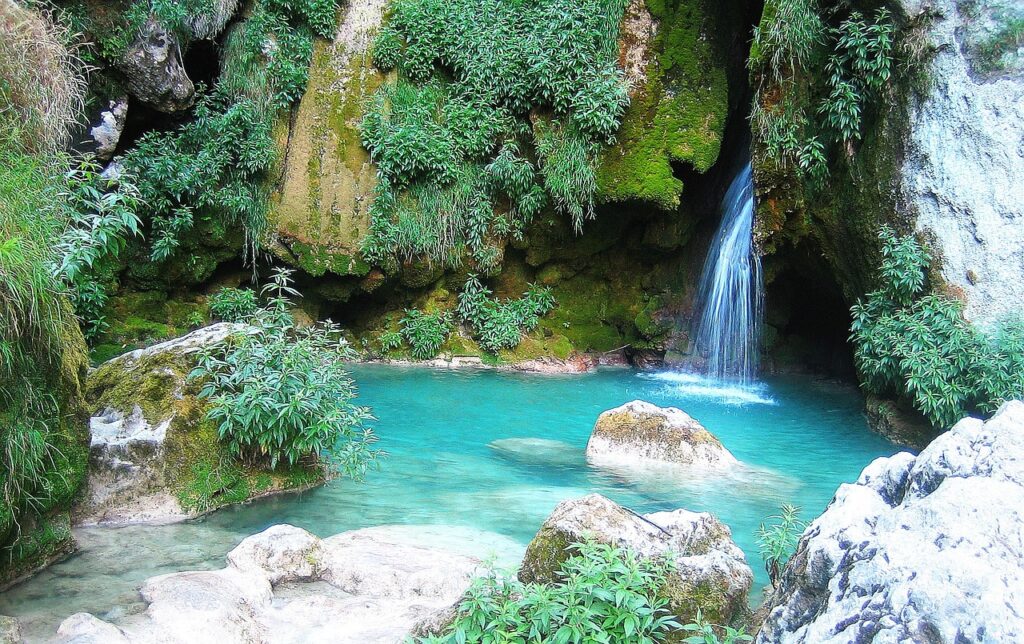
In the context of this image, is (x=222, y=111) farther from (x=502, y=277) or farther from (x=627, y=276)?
(x=627, y=276)

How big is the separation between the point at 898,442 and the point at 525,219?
7.24m

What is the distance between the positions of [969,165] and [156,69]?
37.4ft

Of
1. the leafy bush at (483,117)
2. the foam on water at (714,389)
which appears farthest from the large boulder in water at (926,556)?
the leafy bush at (483,117)

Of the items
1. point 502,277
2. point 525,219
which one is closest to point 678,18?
point 525,219

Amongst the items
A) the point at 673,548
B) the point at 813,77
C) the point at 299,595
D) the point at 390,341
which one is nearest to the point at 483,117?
the point at 390,341

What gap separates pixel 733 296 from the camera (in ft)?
41.3

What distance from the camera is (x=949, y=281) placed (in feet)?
28.8

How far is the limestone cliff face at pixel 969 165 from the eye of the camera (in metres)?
8.42

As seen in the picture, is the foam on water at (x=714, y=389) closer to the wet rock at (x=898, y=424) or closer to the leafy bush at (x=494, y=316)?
the wet rock at (x=898, y=424)

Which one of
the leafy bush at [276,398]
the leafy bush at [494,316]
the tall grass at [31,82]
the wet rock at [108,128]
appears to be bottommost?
the leafy bush at [276,398]

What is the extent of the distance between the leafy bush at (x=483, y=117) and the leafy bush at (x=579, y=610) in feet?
33.8

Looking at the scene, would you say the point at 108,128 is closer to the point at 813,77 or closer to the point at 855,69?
the point at 813,77

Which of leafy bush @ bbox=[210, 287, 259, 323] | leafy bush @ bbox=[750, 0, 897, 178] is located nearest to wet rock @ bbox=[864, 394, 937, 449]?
leafy bush @ bbox=[750, 0, 897, 178]

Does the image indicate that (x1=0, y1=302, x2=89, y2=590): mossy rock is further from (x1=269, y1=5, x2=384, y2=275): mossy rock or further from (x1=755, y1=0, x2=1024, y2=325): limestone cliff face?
(x1=755, y1=0, x2=1024, y2=325): limestone cliff face
